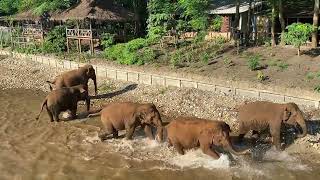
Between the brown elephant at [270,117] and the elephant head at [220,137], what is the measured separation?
80.8 inches

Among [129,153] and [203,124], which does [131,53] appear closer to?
[129,153]

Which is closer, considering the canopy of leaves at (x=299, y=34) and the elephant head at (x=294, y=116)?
the elephant head at (x=294, y=116)

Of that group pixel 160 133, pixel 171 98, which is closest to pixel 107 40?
pixel 171 98

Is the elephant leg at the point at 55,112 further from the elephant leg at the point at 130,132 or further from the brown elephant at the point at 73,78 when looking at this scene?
the elephant leg at the point at 130,132

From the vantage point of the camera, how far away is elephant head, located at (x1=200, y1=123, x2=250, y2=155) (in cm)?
1405

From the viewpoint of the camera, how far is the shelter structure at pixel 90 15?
1297 inches

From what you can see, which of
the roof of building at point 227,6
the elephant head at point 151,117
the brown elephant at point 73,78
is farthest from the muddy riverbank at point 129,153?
the roof of building at point 227,6

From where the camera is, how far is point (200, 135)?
14.5 metres

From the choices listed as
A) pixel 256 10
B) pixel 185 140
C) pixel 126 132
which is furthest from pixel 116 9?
pixel 185 140

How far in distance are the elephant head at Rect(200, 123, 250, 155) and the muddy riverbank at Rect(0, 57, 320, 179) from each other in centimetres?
74

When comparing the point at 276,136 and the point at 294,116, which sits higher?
the point at 294,116

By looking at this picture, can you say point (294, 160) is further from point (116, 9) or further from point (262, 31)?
point (116, 9)

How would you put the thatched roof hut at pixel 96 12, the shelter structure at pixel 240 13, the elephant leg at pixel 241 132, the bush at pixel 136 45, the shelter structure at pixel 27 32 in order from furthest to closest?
the shelter structure at pixel 27 32 → the thatched roof hut at pixel 96 12 → the shelter structure at pixel 240 13 → the bush at pixel 136 45 → the elephant leg at pixel 241 132

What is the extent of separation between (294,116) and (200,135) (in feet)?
11.5
